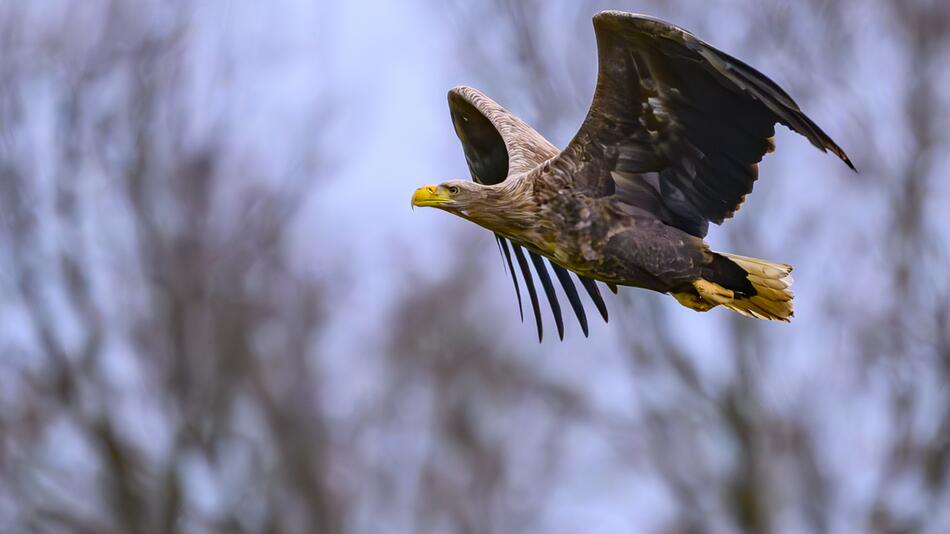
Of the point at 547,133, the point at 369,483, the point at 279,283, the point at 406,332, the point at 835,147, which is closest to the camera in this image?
the point at 835,147

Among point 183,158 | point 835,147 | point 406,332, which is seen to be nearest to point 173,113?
point 183,158

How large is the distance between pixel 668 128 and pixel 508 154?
95 centimetres

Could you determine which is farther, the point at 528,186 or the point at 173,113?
the point at 173,113

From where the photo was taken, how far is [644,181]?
24.1 ft

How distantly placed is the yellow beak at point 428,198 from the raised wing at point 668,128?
0.47 metres

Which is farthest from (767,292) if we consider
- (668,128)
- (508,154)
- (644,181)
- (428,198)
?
(428,198)

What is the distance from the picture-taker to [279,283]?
65.1 feet

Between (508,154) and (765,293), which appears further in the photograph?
(508,154)

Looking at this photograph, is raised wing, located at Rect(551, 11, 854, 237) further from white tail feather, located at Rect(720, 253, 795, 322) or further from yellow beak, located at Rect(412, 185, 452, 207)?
yellow beak, located at Rect(412, 185, 452, 207)

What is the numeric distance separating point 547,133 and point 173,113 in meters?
3.47

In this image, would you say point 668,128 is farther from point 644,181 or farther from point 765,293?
point 765,293

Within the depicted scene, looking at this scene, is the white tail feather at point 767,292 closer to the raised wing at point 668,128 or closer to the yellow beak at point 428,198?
the raised wing at point 668,128

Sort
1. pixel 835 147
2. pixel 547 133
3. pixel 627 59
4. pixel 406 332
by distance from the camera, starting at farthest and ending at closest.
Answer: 1. pixel 406 332
2. pixel 547 133
3. pixel 627 59
4. pixel 835 147

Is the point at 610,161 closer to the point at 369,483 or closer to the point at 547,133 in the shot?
the point at 547,133
